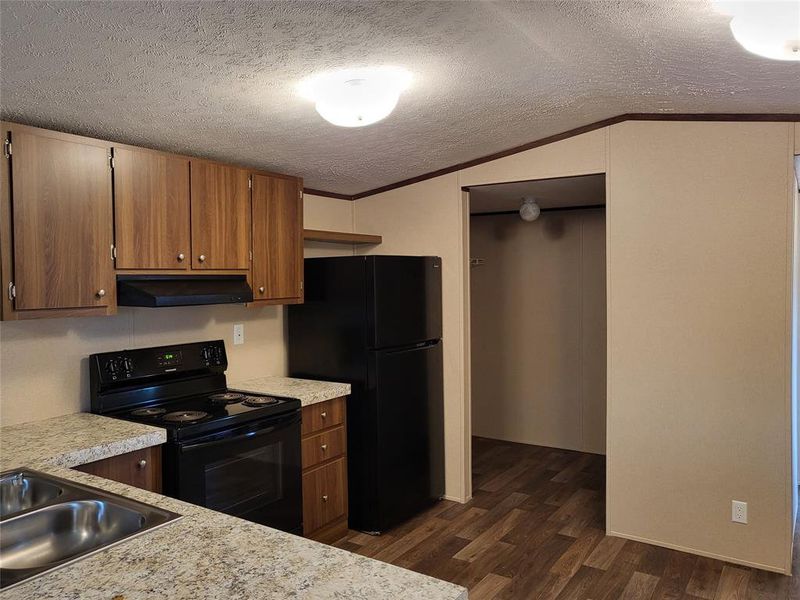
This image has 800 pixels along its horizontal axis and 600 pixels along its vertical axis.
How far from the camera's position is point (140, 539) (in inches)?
55.2

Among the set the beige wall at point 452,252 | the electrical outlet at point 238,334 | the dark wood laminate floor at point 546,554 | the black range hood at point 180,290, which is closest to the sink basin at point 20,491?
the black range hood at point 180,290

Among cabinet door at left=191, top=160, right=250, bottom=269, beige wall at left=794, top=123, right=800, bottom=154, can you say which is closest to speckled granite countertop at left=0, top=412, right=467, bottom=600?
cabinet door at left=191, top=160, right=250, bottom=269

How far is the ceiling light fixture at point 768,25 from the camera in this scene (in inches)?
60.6

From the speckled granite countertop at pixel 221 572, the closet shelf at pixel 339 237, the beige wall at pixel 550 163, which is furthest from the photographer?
the closet shelf at pixel 339 237

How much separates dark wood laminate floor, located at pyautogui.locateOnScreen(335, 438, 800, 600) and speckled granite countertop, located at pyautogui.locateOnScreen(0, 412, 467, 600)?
178 cm

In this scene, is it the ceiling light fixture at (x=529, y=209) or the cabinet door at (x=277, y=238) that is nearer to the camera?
the cabinet door at (x=277, y=238)

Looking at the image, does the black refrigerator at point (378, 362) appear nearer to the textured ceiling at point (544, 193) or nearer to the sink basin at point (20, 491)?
the textured ceiling at point (544, 193)

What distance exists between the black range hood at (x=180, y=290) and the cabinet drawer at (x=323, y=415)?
2.26 feet

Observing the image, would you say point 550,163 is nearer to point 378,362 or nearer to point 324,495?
point 378,362

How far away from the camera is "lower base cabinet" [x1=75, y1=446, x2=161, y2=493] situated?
7.50ft

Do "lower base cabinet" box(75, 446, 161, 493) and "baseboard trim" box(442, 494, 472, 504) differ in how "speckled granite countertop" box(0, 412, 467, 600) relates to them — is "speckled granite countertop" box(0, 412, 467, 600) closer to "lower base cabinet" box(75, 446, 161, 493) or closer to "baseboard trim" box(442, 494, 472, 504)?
"lower base cabinet" box(75, 446, 161, 493)

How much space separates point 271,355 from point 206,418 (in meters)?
1.15

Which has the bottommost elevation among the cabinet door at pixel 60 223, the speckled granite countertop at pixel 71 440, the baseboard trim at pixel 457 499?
the baseboard trim at pixel 457 499

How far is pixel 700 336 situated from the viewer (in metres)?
3.22
